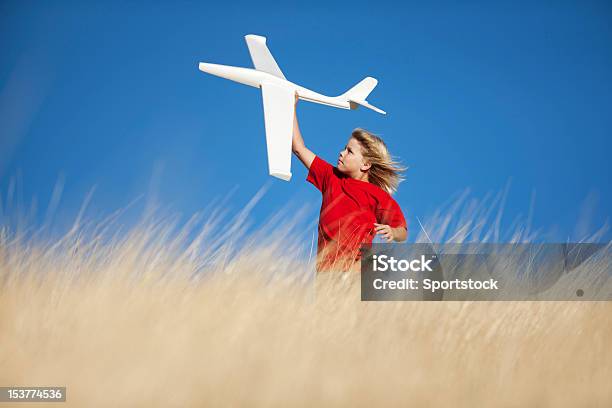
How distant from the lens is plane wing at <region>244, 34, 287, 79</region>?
8852mm

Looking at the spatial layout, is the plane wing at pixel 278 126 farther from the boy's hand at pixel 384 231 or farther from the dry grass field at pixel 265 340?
the dry grass field at pixel 265 340

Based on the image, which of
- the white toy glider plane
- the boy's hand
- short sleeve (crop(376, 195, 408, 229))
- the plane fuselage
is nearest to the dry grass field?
the boy's hand

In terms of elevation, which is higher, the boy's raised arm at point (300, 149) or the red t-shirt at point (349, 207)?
the boy's raised arm at point (300, 149)

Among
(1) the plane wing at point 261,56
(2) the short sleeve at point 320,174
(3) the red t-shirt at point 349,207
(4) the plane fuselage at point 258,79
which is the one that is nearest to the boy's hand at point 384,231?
(3) the red t-shirt at point 349,207

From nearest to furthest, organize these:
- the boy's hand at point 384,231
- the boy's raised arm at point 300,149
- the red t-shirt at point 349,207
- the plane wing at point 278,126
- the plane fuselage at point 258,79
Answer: the boy's hand at point 384,231
the red t-shirt at point 349,207
the plane wing at point 278,126
the boy's raised arm at point 300,149
the plane fuselage at point 258,79

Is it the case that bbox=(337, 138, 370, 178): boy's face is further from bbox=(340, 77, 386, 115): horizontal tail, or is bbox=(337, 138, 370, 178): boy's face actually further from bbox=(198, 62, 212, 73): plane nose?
bbox=(198, 62, 212, 73): plane nose

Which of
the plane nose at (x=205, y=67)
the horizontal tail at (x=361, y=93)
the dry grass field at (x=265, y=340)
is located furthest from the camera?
the horizontal tail at (x=361, y=93)

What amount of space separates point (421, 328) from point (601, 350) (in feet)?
3.07

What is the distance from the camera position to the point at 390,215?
5223mm

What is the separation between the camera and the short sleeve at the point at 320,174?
18.3ft

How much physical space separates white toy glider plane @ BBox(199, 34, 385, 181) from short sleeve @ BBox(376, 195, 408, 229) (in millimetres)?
993

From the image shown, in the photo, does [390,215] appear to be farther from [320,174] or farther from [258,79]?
[258,79]

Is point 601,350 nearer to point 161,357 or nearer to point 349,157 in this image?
point 161,357

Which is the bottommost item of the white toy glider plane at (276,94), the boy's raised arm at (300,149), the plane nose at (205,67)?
the boy's raised arm at (300,149)
